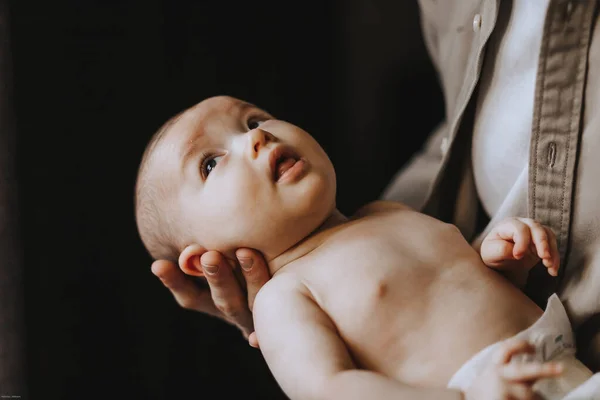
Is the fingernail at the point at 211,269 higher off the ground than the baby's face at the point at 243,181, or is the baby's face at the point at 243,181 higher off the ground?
the baby's face at the point at 243,181

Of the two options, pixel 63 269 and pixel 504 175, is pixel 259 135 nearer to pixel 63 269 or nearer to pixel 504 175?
pixel 504 175

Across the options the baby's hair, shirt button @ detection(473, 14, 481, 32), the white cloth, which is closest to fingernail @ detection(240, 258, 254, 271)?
the baby's hair

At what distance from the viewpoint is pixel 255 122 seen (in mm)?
971

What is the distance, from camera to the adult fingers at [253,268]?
33.8 inches

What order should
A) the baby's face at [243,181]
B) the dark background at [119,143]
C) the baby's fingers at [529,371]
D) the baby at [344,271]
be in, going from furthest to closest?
the dark background at [119,143]
the baby's face at [243,181]
the baby at [344,271]
the baby's fingers at [529,371]

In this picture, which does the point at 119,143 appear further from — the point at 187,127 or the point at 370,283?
the point at 370,283

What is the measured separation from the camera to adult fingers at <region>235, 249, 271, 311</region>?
0.86 m

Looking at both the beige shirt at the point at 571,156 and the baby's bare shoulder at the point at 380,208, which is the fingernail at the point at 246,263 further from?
the beige shirt at the point at 571,156

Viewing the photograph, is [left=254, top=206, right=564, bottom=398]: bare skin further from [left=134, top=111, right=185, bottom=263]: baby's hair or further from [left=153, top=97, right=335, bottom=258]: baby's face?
[left=134, top=111, right=185, bottom=263]: baby's hair

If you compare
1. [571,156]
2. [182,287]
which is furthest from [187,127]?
[571,156]

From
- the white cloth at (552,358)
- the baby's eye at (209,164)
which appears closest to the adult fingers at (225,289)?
the baby's eye at (209,164)

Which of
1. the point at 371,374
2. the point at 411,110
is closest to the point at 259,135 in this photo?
the point at 371,374

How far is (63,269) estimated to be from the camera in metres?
1.27

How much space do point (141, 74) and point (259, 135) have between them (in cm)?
63
